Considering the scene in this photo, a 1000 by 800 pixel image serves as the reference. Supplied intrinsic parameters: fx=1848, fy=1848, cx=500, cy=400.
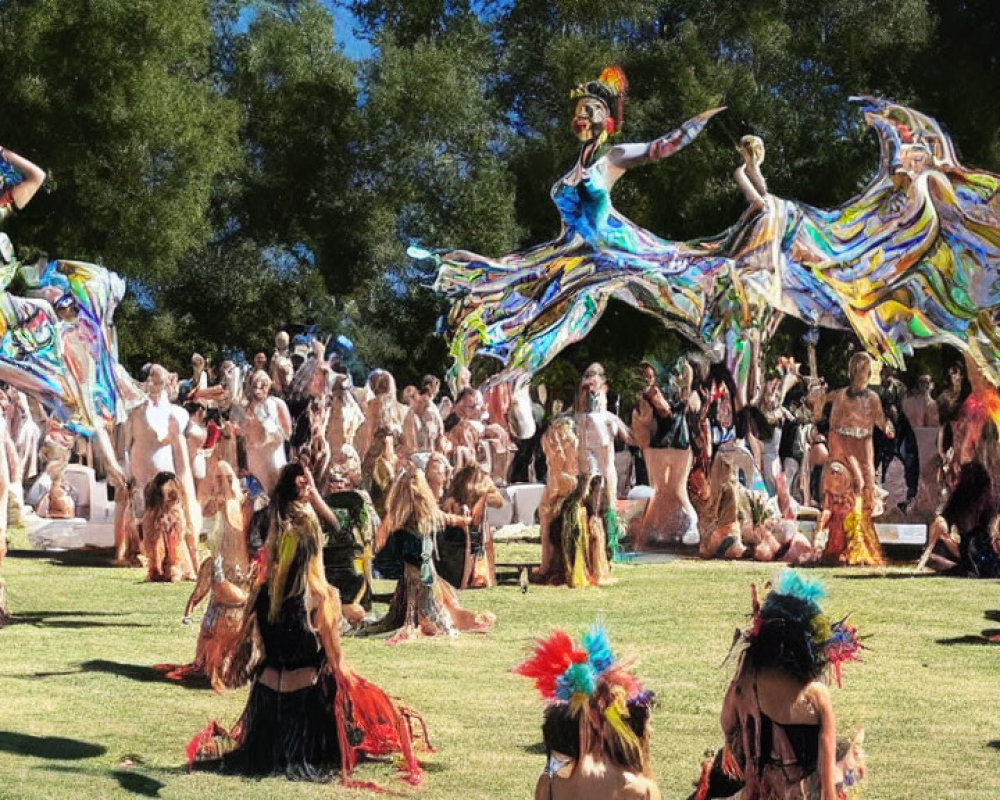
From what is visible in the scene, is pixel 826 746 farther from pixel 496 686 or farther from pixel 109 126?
pixel 109 126

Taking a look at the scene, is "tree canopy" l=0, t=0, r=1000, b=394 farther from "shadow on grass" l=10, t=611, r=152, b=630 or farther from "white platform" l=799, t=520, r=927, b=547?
"shadow on grass" l=10, t=611, r=152, b=630

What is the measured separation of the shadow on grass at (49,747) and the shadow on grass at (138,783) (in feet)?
1.22

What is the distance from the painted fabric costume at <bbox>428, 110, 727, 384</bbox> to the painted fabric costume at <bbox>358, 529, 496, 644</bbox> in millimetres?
5493

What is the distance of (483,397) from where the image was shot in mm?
21078

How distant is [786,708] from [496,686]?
4.25 metres

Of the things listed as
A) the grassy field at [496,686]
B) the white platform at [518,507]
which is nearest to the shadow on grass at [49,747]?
the grassy field at [496,686]

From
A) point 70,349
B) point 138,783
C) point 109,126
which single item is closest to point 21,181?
point 70,349

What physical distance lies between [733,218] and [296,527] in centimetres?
2654

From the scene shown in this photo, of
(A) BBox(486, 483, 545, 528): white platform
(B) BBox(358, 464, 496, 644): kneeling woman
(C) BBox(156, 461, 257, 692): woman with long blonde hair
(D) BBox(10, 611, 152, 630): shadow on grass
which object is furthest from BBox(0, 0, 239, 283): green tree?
(C) BBox(156, 461, 257, 692): woman with long blonde hair

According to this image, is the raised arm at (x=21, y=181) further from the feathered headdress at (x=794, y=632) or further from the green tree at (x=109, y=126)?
the green tree at (x=109, y=126)

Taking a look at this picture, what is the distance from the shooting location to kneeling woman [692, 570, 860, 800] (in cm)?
568

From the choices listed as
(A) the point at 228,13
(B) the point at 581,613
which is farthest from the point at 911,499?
(A) the point at 228,13

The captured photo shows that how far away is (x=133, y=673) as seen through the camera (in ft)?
33.1

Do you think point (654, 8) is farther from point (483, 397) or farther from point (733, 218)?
point (483, 397)
